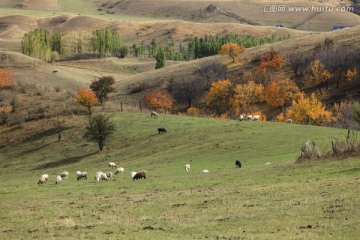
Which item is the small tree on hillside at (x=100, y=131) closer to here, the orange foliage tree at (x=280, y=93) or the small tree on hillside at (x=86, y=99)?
the small tree on hillside at (x=86, y=99)

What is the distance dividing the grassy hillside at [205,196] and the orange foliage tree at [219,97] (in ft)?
207

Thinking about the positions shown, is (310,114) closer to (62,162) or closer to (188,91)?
(62,162)

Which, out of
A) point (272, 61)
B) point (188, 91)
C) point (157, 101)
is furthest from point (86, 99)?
point (272, 61)

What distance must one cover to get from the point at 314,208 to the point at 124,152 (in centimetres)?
4676

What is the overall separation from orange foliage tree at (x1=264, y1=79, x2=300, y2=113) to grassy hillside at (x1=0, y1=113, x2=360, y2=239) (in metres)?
54.9

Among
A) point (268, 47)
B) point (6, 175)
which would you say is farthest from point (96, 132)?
point (268, 47)

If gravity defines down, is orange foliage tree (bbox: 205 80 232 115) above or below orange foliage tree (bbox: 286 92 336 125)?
below

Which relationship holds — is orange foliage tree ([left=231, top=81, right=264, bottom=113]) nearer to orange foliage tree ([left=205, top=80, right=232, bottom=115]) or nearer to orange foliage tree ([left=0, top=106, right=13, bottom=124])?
orange foliage tree ([left=205, top=80, right=232, bottom=115])

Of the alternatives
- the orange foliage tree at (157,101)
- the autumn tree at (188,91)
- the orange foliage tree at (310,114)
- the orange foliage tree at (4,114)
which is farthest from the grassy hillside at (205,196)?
the autumn tree at (188,91)

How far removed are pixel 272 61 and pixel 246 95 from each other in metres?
21.9

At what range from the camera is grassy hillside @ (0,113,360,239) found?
67.6ft

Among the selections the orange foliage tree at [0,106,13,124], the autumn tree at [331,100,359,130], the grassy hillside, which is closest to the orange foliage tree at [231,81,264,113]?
the autumn tree at [331,100,359,130]

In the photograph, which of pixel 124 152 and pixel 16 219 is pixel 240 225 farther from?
pixel 124 152

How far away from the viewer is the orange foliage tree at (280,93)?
121625 mm
